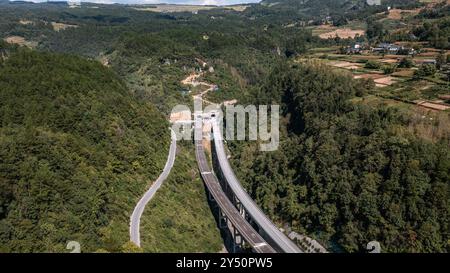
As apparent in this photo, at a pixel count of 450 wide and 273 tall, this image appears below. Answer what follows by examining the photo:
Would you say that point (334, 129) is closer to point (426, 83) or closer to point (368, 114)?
point (368, 114)

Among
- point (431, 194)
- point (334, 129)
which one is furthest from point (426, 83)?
point (431, 194)

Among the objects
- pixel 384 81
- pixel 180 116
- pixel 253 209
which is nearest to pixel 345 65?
pixel 384 81

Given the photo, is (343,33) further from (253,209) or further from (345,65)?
(253,209)

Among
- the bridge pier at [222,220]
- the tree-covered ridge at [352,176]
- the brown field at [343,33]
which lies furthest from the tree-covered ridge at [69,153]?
the brown field at [343,33]

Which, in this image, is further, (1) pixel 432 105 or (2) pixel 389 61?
(2) pixel 389 61

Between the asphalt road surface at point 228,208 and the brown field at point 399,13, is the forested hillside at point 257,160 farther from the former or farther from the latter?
the brown field at point 399,13
